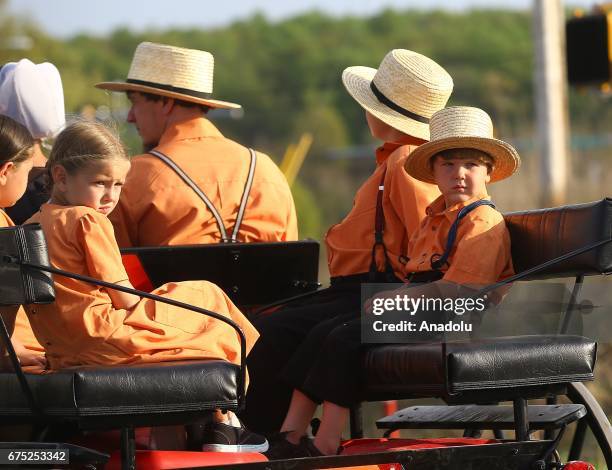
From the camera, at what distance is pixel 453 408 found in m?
5.21

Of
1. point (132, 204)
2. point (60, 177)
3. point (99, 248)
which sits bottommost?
point (99, 248)

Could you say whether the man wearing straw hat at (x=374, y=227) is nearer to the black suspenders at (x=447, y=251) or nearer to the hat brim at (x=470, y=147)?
the hat brim at (x=470, y=147)

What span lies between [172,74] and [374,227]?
4.10 feet

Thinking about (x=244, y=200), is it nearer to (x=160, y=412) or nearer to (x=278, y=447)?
(x=278, y=447)

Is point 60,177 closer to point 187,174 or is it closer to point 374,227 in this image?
point 187,174

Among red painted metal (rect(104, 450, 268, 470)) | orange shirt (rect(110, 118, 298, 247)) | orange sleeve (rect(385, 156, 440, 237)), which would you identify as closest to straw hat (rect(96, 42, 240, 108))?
orange shirt (rect(110, 118, 298, 247))

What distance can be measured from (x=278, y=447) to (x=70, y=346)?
897mm

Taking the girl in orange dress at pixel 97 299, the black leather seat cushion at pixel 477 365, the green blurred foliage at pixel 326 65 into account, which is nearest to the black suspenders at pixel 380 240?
the black leather seat cushion at pixel 477 365

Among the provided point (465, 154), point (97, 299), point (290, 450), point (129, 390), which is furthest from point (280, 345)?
point (129, 390)

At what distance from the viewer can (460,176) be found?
15.7 feet

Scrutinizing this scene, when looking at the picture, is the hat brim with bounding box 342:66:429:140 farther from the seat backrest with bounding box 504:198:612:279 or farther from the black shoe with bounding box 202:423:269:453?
the black shoe with bounding box 202:423:269:453

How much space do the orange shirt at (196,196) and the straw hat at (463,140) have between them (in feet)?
2.94

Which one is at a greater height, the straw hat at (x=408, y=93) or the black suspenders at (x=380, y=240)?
the straw hat at (x=408, y=93)

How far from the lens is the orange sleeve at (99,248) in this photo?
4148mm
